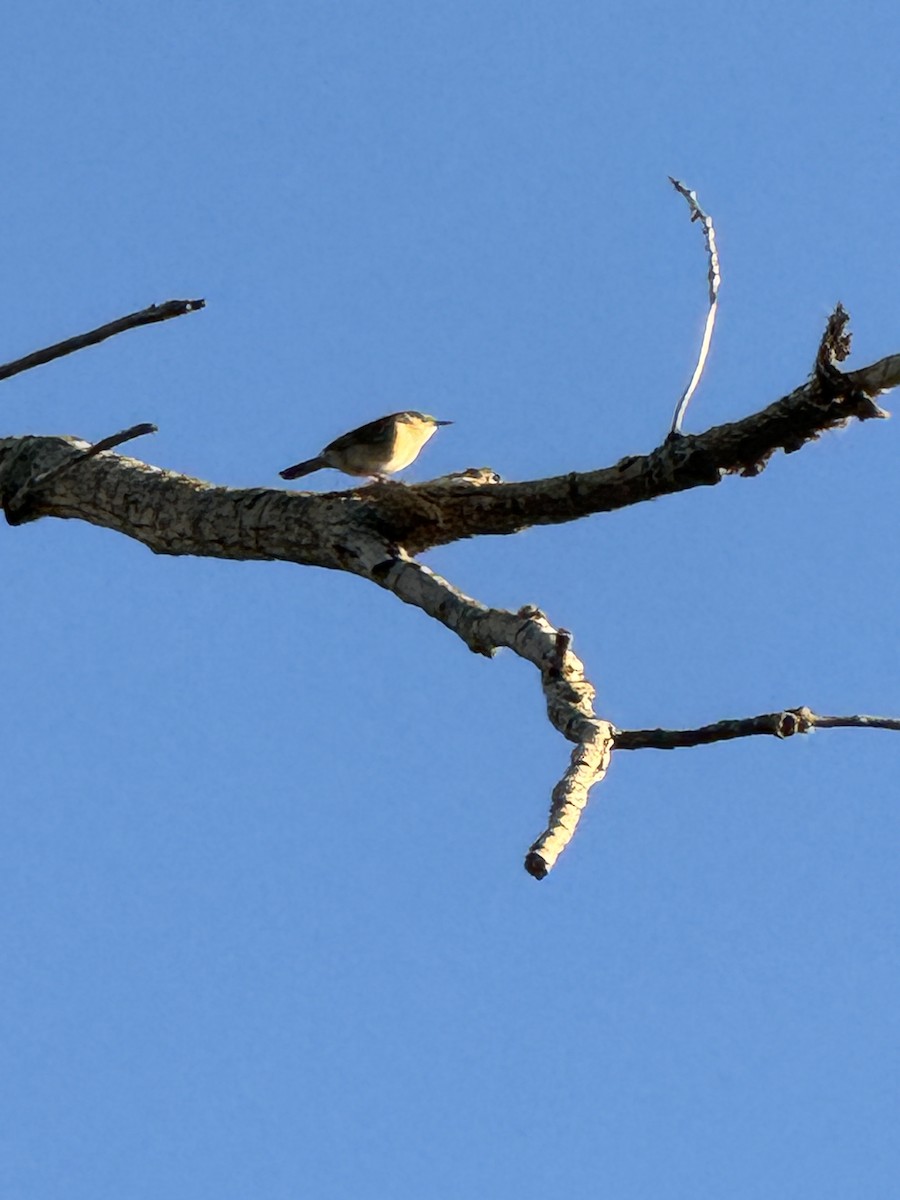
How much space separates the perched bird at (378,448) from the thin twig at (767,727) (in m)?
3.44

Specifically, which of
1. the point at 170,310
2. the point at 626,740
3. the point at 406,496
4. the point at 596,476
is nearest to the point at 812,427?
the point at 596,476

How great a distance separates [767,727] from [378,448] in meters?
3.63

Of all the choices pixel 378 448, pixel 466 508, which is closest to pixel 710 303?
pixel 466 508

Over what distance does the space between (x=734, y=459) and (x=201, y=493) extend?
5.78 feet

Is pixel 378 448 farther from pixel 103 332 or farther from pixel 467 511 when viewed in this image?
pixel 103 332

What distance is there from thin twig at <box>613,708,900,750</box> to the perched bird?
344 cm

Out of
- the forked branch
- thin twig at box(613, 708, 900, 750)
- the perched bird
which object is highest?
the perched bird

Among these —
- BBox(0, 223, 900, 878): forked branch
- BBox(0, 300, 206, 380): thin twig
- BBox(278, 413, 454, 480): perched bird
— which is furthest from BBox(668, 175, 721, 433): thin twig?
BBox(278, 413, 454, 480): perched bird

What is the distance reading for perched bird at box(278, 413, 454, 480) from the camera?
6.78m

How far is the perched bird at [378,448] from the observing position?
6.78m

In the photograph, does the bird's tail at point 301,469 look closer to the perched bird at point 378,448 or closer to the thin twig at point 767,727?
the perched bird at point 378,448

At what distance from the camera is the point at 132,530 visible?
192 inches

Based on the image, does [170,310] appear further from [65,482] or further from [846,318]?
[65,482]

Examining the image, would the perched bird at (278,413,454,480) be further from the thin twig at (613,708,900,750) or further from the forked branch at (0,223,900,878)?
the thin twig at (613,708,900,750)
